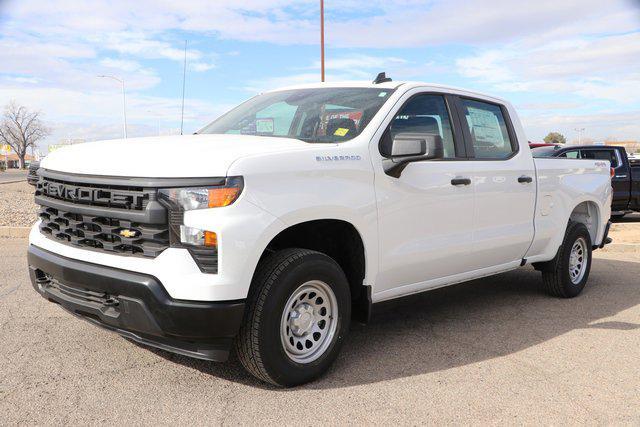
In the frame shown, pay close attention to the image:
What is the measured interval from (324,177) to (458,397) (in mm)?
1519

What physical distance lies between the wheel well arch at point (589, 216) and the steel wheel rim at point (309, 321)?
3.87m

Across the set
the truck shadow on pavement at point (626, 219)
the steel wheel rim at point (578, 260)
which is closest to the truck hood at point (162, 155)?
the steel wheel rim at point (578, 260)

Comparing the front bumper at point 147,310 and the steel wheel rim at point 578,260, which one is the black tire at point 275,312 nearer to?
the front bumper at point 147,310

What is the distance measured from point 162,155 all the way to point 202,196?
14.1 inches

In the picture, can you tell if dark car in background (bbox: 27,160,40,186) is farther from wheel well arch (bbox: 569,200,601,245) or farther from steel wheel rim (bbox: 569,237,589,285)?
wheel well arch (bbox: 569,200,601,245)

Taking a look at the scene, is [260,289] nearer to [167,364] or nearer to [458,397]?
[167,364]

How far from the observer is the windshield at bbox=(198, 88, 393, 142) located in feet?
13.7

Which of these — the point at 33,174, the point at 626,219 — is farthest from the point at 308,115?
the point at 626,219

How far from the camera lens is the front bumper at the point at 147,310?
10.3ft

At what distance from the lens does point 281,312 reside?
343cm

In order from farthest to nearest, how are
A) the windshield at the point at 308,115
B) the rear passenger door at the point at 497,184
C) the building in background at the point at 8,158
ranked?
1. the building in background at the point at 8,158
2. the rear passenger door at the point at 497,184
3. the windshield at the point at 308,115

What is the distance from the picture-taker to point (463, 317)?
17.5ft

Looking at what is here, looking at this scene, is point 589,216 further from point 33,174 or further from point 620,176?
point 620,176

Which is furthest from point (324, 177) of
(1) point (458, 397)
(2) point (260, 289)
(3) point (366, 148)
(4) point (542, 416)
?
(4) point (542, 416)
